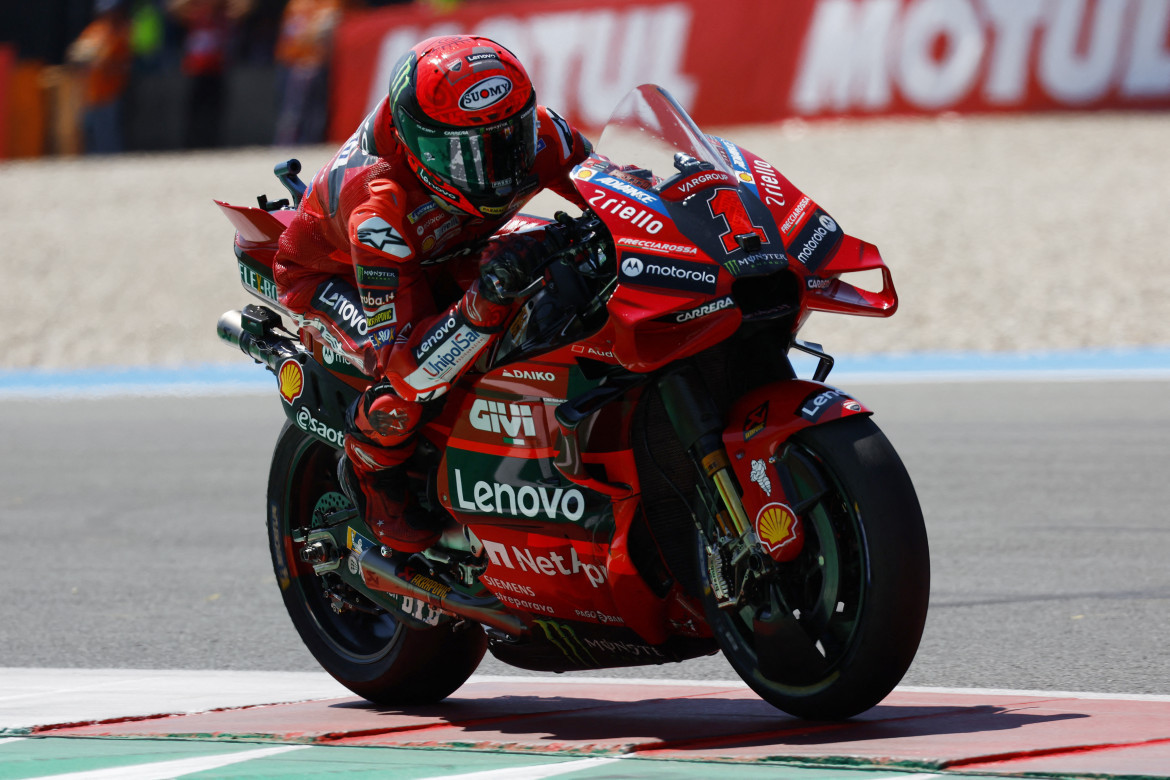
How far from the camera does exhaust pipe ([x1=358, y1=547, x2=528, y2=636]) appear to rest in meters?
4.72

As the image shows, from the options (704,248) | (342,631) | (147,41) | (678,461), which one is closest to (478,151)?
(704,248)

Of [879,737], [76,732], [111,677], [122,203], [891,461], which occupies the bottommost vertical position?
[122,203]

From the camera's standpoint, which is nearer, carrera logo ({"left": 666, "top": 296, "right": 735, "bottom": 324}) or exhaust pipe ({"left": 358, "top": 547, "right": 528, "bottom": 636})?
carrera logo ({"left": 666, "top": 296, "right": 735, "bottom": 324})

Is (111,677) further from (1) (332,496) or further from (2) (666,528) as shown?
(2) (666,528)

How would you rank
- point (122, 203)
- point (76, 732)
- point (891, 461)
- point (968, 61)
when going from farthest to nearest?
point (122, 203) < point (968, 61) < point (76, 732) < point (891, 461)

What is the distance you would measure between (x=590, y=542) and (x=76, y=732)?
1511 millimetres

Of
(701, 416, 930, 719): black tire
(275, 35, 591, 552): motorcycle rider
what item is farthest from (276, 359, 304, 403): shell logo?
(701, 416, 930, 719): black tire

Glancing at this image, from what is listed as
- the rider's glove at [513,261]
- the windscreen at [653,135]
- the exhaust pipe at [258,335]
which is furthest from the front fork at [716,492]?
the exhaust pipe at [258,335]

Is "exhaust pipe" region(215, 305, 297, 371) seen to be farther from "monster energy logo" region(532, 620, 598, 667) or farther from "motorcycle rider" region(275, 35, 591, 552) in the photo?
"monster energy logo" region(532, 620, 598, 667)

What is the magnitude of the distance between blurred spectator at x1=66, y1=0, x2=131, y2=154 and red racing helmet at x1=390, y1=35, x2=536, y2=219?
63.8 feet

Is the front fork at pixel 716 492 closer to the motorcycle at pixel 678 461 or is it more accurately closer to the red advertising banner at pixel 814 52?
the motorcycle at pixel 678 461

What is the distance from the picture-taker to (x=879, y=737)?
13.8ft

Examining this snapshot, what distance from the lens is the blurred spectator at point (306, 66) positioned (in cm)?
2134

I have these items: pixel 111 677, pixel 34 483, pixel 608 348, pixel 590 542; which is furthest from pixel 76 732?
pixel 34 483
